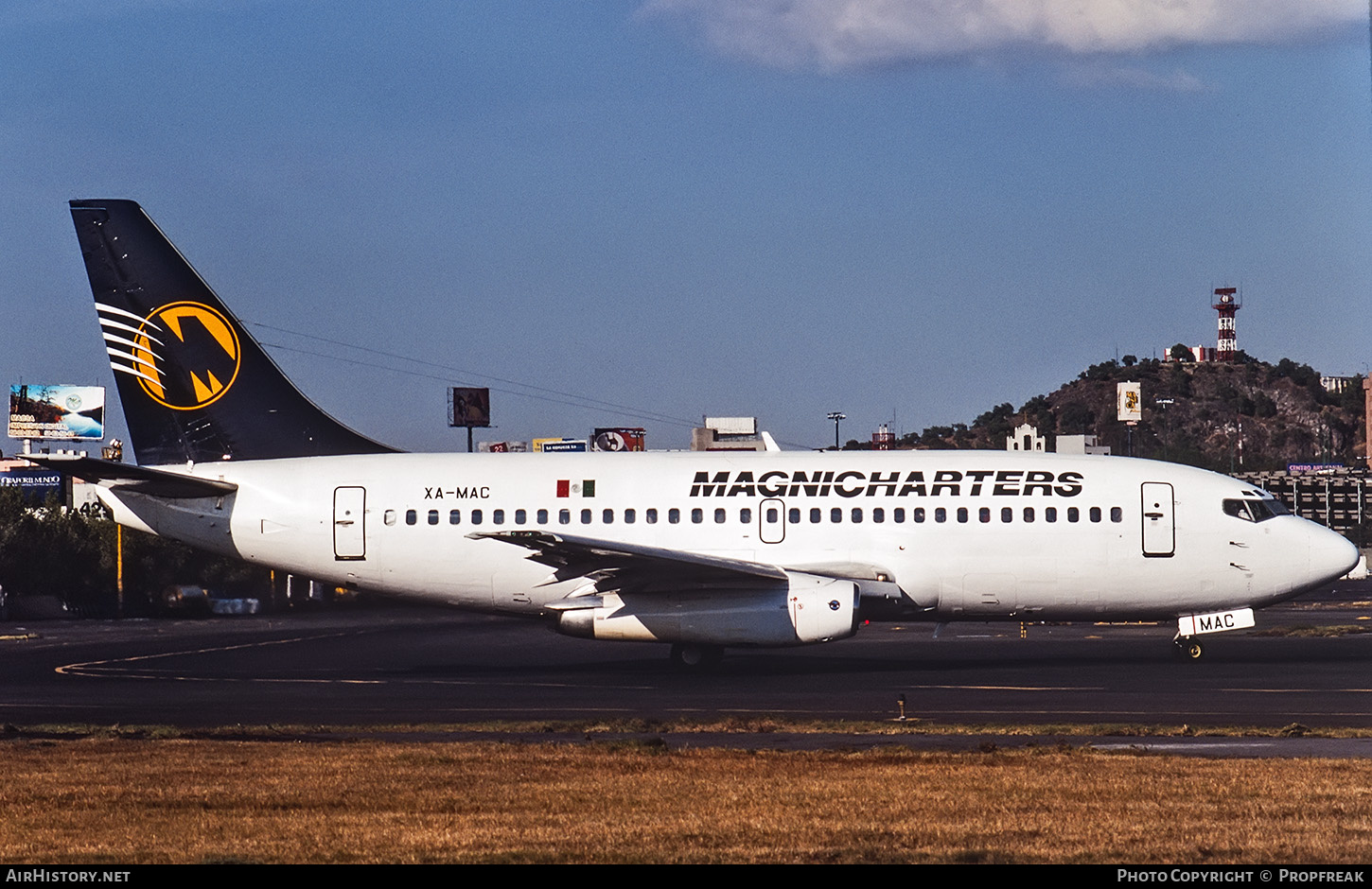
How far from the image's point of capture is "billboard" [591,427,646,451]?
11067 cm

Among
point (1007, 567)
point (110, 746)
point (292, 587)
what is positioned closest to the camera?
point (110, 746)

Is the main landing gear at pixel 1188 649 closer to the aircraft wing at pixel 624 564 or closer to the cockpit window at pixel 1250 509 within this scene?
the cockpit window at pixel 1250 509

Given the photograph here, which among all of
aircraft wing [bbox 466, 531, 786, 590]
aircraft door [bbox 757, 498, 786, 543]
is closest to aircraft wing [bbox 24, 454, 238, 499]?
aircraft wing [bbox 466, 531, 786, 590]

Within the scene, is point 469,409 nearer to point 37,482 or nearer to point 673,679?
point 37,482

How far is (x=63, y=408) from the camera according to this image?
11212 centimetres

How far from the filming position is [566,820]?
14.0m

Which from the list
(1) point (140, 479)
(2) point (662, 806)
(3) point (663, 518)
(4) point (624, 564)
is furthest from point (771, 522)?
(2) point (662, 806)

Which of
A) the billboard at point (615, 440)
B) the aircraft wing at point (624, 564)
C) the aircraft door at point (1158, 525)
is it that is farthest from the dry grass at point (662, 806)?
the billboard at point (615, 440)

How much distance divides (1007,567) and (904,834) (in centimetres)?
1859

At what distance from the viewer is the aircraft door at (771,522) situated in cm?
3162

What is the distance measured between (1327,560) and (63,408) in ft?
326

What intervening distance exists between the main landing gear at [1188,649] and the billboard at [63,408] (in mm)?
93470
